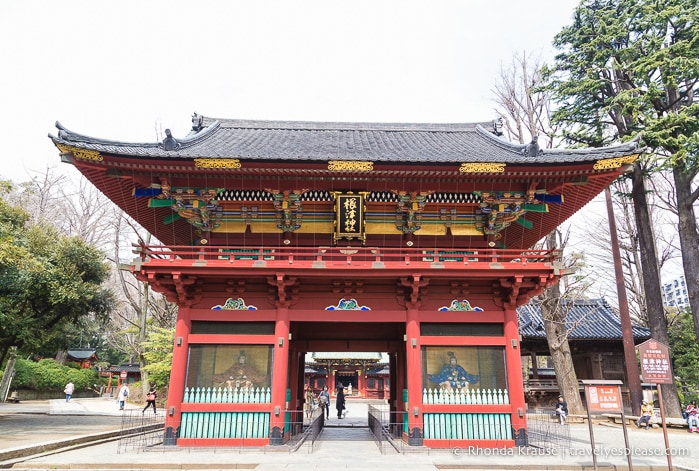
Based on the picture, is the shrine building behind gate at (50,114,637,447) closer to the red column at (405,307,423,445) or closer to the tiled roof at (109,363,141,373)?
the red column at (405,307,423,445)

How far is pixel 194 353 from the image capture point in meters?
13.2

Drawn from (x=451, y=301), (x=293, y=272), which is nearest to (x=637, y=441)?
(x=451, y=301)

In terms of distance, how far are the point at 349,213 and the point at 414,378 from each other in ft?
17.1

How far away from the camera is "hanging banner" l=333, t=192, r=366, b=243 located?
13.6 m

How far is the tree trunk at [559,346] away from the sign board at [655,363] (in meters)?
13.6

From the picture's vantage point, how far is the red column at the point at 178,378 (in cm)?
1241

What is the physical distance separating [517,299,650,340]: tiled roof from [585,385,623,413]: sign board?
19365 mm

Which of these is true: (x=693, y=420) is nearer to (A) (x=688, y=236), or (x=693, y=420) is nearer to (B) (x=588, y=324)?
(A) (x=688, y=236)

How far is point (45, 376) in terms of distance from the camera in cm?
3678

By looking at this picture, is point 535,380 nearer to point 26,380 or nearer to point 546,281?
point 546,281

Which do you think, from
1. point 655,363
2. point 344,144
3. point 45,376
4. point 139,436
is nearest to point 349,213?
point 344,144

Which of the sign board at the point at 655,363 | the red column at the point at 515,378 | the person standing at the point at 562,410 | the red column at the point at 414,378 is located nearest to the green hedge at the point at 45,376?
the red column at the point at 414,378

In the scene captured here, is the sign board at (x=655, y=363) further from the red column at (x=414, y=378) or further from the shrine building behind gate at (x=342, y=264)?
the red column at (x=414, y=378)

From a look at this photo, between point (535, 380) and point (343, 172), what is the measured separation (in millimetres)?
25002
